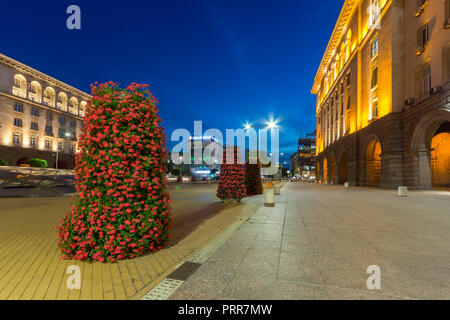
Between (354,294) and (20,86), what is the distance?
6687 centimetres

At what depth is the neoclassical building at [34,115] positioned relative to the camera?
1708 inches

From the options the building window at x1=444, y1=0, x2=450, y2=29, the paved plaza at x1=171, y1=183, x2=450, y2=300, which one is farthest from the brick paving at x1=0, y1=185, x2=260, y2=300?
the building window at x1=444, y1=0, x2=450, y2=29

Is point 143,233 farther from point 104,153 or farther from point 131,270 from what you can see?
point 104,153

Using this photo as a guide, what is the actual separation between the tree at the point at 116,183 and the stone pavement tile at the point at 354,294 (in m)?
3.27

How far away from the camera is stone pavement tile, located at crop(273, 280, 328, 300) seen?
2982 millimetres

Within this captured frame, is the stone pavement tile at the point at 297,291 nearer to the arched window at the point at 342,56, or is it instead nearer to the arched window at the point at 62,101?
the arched window at the point at 342,56

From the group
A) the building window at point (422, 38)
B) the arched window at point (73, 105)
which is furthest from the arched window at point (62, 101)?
the building window at point (422, 38)

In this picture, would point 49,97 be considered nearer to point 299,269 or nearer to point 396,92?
point 299,269

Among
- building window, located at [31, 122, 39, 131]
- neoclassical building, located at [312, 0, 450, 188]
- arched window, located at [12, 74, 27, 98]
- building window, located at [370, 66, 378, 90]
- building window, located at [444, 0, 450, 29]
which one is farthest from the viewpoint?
building window, located at [31, 122, 39, 131]

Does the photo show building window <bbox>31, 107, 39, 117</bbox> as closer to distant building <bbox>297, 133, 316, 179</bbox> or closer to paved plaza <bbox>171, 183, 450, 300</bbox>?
paved plaza <bbox>171, 183, 450, 300</bbox>

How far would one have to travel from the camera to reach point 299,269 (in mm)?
3840

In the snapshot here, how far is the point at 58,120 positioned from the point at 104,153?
6497 centimetres

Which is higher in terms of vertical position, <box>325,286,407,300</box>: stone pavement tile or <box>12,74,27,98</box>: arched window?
<box>12,74,27,98</box>: arched window
